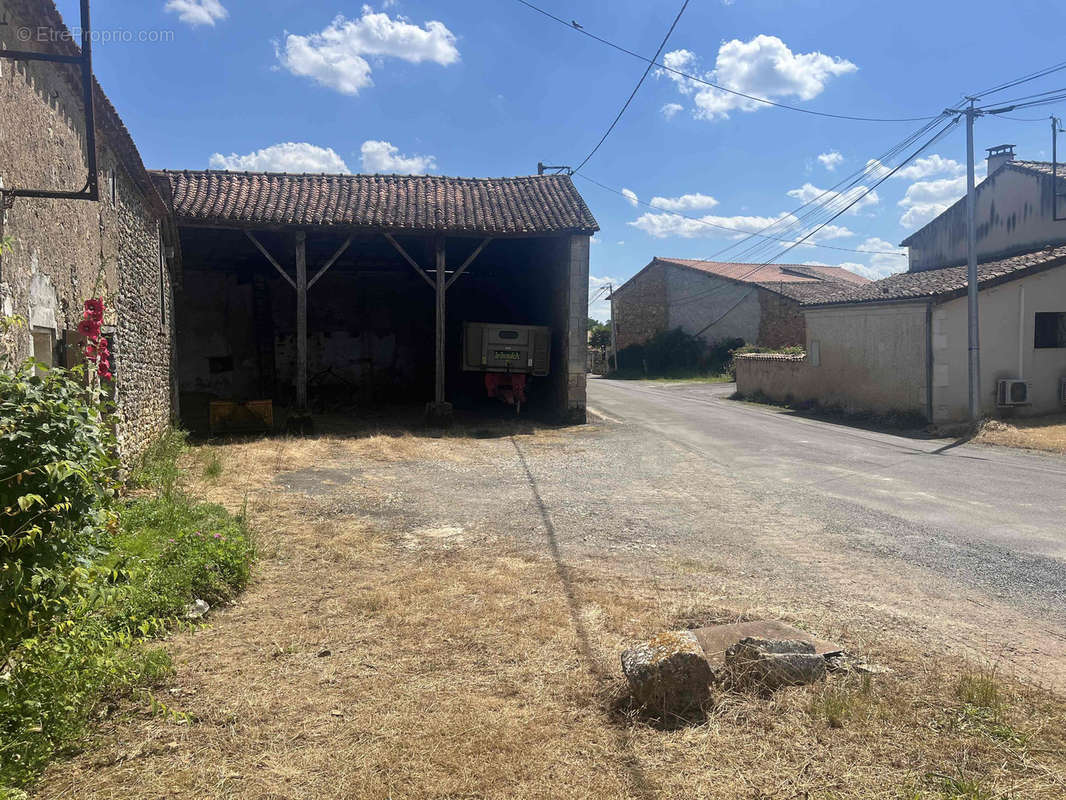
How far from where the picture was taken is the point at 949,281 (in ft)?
51.5

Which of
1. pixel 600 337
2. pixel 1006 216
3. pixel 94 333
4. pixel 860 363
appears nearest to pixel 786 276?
pixel 600 337

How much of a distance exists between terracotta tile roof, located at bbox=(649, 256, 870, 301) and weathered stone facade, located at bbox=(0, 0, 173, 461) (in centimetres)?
2672

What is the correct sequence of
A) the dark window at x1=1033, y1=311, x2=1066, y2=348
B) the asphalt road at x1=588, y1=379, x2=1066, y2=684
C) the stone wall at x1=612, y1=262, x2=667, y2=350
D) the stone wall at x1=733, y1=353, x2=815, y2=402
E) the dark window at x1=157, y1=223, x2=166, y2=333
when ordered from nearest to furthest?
the asphalt road at x1=588, y1=379, x2=1066, y2=684 < the dark window at x1=157, y1=223, x2=166, y2=333 < the dark window at x1=1033, y1=311, x2=1066, y2=348 < the stone wall at x1=733, y1=353, x2=815, y2=402 < the stone wall at x1=612, y1=262, x2=667, y2=350

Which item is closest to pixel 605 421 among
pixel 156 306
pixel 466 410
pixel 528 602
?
pixel 466 410

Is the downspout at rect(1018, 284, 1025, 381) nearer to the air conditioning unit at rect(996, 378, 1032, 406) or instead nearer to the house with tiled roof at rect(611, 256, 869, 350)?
the air conditioning unit at rect(996, 378, 1032, 406)

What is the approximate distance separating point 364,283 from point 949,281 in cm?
1435

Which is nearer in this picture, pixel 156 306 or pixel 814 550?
pixel 814 550

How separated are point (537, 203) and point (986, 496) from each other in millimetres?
10480

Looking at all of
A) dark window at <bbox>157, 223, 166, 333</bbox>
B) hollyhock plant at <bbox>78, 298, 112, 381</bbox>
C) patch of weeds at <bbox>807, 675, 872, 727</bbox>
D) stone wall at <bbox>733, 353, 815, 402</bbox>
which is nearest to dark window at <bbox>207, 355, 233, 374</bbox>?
dark window at <bbox>157, 223, 166, 333</bbox>

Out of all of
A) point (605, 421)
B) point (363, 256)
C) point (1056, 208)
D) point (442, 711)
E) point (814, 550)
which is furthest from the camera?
point (363, 256)

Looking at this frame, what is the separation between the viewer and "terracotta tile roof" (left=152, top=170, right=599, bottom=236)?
13.7 metres

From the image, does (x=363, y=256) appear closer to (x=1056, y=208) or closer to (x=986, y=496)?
(x=986, y=496)

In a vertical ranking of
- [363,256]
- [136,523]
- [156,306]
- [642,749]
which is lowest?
[642,749]

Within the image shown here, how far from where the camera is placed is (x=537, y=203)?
1559cm
